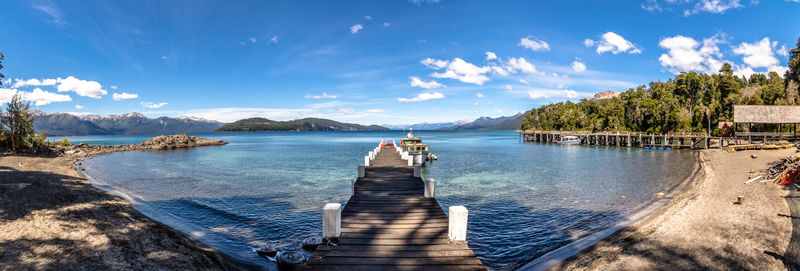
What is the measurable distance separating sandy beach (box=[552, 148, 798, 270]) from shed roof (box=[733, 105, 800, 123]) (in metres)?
40.7

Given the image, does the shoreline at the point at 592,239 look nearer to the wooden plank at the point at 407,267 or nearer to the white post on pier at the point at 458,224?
the white post on pier at the point at 458,224

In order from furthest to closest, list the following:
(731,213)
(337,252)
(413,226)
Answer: (731,213), (413,226), (337,252)

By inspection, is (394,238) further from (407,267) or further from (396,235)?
(407,267)

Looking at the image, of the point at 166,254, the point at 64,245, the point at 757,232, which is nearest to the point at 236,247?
the point at 166,254

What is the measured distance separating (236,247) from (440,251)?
7.08 metres

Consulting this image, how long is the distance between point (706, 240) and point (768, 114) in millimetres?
52074

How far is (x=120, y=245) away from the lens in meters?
7.68

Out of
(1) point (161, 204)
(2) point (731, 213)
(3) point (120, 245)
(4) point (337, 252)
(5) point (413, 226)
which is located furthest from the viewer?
(1) point (161, 204)

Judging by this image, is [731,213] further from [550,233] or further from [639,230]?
[550,233]

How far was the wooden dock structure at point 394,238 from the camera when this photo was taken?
665cm

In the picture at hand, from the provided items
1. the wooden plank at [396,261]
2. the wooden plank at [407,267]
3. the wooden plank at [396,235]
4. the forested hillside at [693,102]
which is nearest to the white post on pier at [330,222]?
the wooden plank at [396,235]

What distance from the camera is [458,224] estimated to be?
760 cm

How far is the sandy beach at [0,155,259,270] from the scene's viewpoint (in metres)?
6.55

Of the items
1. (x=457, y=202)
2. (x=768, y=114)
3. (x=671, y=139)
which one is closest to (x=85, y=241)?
(x=457, y=202)
